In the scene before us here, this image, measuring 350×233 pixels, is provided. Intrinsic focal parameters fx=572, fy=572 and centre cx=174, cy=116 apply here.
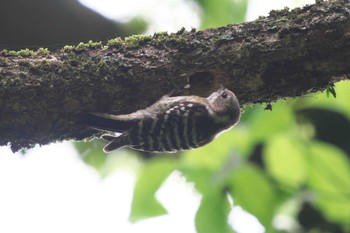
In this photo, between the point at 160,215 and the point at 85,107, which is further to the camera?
the point at 160,215

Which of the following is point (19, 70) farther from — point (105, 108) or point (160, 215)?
point (160, 215)

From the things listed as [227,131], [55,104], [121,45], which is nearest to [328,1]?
[227,131]

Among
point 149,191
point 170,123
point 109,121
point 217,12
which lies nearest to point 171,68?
point 170,123

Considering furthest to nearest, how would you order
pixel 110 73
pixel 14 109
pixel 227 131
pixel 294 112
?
1. pixel 294 112
2. pixel 227 131
3. pixel 110 73
4. pixel 14 109

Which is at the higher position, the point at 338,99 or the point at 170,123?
the point at 338,99

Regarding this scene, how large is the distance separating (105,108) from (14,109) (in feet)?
1.21

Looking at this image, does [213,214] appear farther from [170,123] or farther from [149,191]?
[170,123]

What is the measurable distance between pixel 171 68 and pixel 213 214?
26.7 inches

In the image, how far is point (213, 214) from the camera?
2545mm

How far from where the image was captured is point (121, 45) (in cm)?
242

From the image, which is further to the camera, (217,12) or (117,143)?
(217,12)

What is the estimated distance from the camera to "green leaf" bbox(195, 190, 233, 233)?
2.45 metres

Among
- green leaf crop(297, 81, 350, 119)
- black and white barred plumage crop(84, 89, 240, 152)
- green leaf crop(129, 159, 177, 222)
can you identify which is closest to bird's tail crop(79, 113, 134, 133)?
black and white barred plumage crop(84, 89, 240, 152)

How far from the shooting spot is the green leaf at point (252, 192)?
99.5 inches
